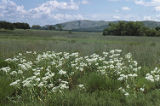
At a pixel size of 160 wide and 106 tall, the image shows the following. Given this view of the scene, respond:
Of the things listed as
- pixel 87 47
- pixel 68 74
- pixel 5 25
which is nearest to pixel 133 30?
pixel 5 25

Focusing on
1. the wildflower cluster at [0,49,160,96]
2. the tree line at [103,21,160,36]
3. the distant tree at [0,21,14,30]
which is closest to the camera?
the wildflower cluster at [0,49,160,96]

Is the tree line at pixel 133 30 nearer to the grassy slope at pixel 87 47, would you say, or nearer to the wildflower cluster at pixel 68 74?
the grassy slope at pixel 87 47

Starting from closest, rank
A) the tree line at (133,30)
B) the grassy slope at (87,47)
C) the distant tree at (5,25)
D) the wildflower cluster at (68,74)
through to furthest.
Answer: the wildflower cluster at (68,74)
the grassy slope at (87,47)
the tree line at (133,30)
the distant tree at (5,25)

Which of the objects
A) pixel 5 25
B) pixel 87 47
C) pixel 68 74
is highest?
pixel 5 25

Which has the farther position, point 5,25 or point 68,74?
point 5,25

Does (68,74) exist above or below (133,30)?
below

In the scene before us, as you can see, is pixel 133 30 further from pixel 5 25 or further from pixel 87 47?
pixel 87 47

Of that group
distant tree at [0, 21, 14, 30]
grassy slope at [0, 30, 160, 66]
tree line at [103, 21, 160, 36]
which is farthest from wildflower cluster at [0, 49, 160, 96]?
distant tree at [0, 21, 14, 30]

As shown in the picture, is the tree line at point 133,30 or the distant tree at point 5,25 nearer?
the tree line at point 133,30

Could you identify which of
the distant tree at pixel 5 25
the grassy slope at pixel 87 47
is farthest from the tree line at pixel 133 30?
the grassy slope at pixel 87 47

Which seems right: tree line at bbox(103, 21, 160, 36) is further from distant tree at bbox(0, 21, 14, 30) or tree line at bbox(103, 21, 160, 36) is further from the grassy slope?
the grassy slope

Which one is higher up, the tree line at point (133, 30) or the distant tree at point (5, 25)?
the distant tree at point (5, 25)

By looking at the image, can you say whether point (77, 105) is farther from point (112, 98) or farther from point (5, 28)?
point (5, 28)

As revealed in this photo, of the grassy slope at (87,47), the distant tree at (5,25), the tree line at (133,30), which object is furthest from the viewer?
Result: the distant tree at (5,25)
